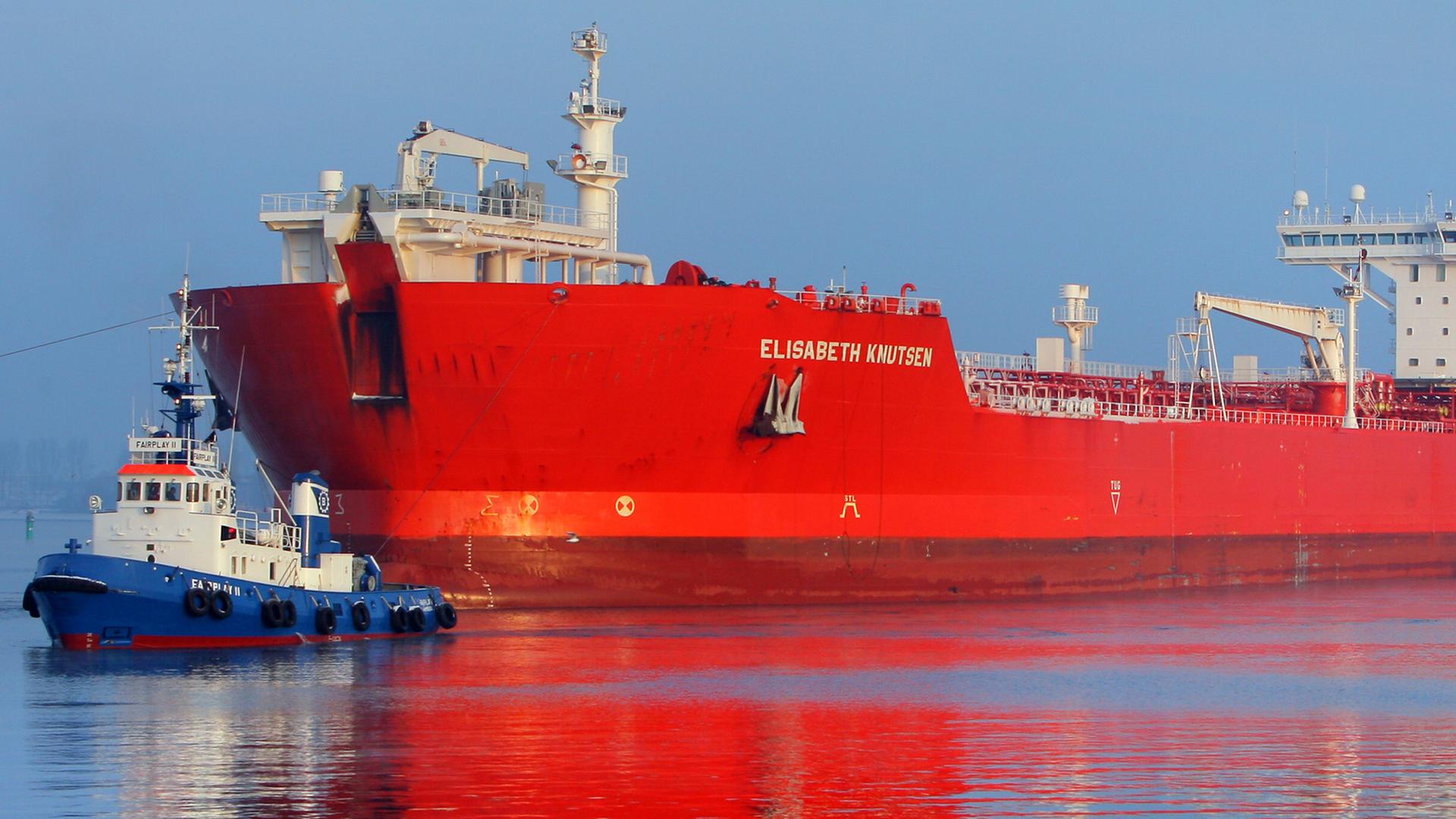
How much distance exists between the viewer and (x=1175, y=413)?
32375 millimetres

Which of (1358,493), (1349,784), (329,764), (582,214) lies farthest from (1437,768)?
(1358,493)

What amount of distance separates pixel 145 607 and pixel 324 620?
2140 millimetres

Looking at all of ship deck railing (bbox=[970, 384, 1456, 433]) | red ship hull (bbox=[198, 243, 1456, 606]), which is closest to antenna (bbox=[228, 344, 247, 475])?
red ship hull (bbox=[198, 243, 1456, 606])

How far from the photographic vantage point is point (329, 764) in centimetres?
1290

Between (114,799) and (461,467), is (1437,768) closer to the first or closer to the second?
(114,799)

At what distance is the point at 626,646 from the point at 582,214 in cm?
835

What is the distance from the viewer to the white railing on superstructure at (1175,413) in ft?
94.8

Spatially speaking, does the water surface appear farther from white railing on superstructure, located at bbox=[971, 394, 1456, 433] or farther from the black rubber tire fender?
white railing on superstructure, located at bbox=[971, 394, 1456, 433]

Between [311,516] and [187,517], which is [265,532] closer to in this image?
[311,516]

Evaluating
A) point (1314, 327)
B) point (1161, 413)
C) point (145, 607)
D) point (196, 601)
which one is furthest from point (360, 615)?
point (1314, 327)

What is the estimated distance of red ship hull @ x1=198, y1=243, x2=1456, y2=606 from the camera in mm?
21906

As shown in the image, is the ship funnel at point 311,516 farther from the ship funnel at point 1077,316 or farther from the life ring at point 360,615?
the ship funnel at point 1077,316

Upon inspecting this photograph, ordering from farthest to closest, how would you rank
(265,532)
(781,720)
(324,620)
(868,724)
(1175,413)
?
(1175,413)
(265,532)
(324,620)
(781,720)
(868,724)

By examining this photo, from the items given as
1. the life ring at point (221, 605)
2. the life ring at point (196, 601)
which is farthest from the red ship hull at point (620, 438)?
the life ring at point (196, 601)
